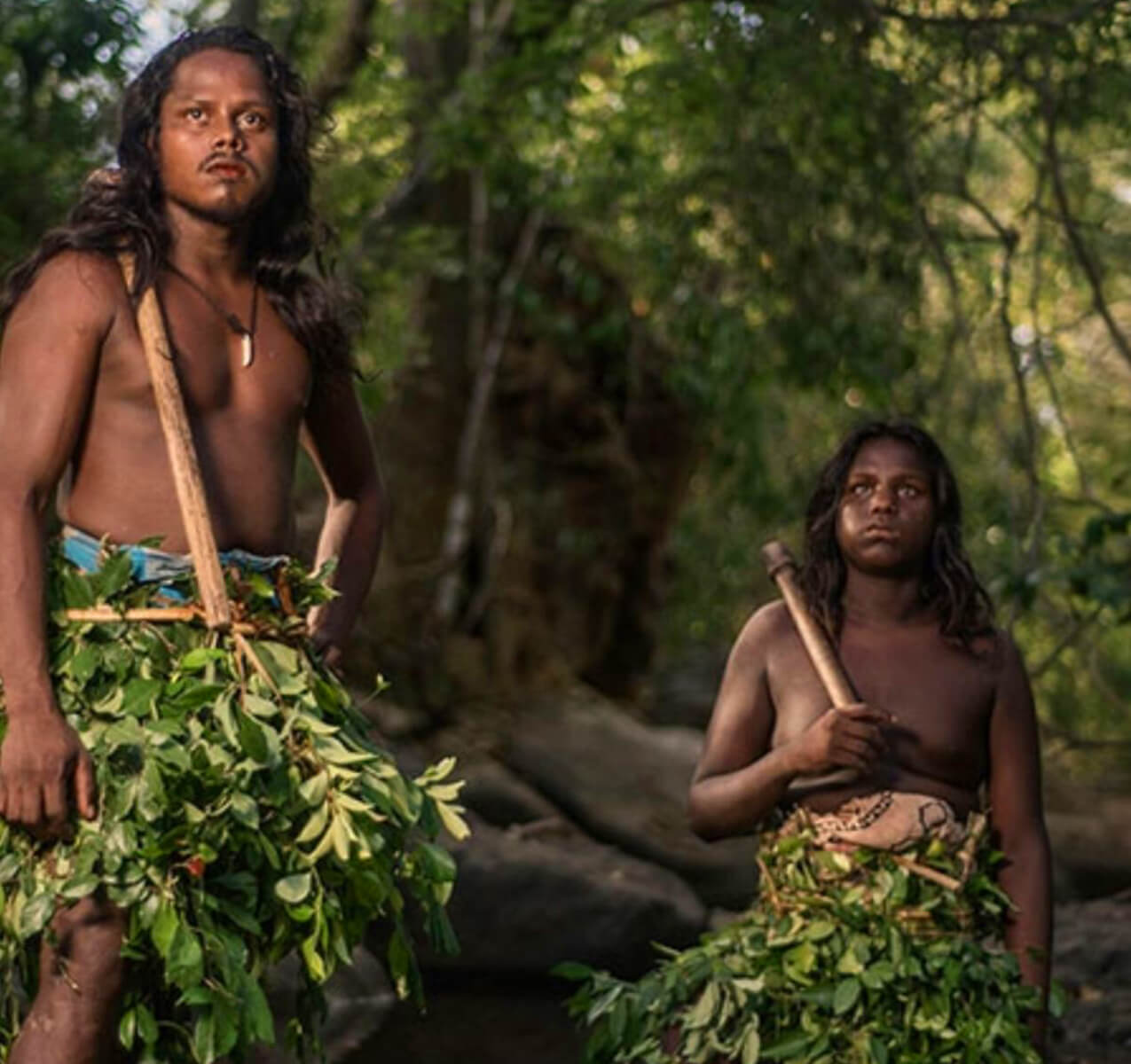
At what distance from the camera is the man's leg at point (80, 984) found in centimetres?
313

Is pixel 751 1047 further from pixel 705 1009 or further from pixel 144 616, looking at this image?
pixel 144 616

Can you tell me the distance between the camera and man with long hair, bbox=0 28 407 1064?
3146 millimetres

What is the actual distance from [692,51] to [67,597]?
5.20 meters

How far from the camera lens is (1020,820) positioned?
14.2 feet

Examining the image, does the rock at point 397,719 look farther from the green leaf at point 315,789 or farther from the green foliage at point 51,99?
the green leaf at point 315,789

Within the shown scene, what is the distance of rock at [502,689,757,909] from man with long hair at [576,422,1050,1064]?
161 inches

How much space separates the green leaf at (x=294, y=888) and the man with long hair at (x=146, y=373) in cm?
12

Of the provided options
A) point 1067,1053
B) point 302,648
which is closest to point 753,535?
point 1067,1053

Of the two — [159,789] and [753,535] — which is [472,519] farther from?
[159,789]

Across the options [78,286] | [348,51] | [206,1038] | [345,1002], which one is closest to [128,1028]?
[206,1038]

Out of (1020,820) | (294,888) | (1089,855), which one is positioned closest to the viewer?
(294,888)

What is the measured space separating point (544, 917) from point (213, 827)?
437 centimetres

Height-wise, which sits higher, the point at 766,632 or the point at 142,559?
the point at 142,559

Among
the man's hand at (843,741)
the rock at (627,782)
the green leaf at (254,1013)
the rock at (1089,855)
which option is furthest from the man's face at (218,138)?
the rock at (1089,855)
